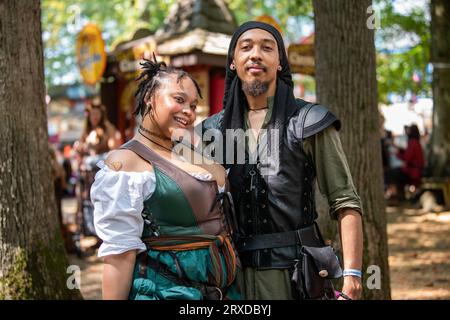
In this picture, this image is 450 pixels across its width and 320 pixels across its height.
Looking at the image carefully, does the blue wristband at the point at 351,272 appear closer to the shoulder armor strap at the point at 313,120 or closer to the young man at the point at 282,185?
the young man at the point at 282,185

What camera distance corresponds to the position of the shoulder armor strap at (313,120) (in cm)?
283

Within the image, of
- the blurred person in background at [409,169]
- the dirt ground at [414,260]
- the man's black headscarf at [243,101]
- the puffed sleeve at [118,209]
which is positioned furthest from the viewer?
the blurred person in background at [409,169]

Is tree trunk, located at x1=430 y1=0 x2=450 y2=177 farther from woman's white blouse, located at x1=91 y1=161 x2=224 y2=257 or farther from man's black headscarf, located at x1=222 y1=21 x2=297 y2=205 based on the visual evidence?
woman's white blouse, located at x1=91 y1=161 x2=224 y2=257

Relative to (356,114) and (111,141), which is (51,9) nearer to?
(111,141)

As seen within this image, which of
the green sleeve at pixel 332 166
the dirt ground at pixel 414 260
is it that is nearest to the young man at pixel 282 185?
the green sleeve at pixel 332 166

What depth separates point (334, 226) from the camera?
5.34m

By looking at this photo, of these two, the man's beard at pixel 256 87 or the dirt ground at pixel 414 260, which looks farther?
the dirt ground at pixel 414 260

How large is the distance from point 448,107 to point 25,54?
35.2 feet

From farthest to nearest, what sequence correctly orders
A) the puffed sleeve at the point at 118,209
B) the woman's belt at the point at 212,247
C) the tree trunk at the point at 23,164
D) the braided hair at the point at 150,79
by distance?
the tree trunk at the point at 23,164 → the braided hair at the point at 150,79 → the woman's belt at the point at 212,247 → the puffed sleeve at the point at 118,209

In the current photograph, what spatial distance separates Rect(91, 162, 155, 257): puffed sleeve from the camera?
232 centimetres

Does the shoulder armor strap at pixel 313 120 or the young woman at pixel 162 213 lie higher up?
the shoulder armor strap at pixel 313 120

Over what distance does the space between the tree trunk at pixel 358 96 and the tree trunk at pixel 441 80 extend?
29.0 feet

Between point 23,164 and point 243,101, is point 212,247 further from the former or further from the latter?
point 23,164

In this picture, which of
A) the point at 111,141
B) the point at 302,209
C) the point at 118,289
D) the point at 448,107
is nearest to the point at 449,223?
the point at 448,107
